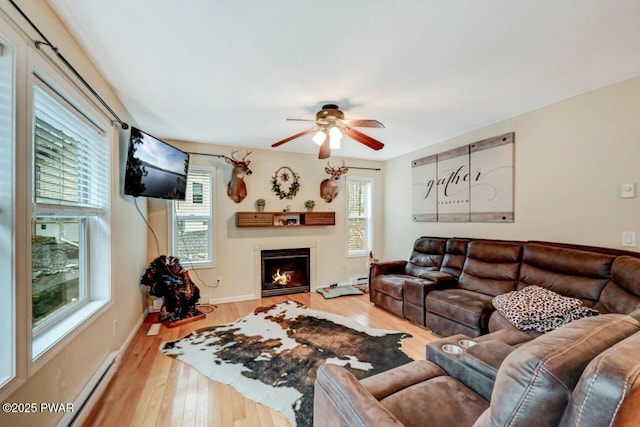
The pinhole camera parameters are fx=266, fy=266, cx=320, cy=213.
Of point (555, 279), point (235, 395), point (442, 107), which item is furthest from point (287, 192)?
point (555, 279)

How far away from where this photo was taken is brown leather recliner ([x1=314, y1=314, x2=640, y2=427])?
62 cm

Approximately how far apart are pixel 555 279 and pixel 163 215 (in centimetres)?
475

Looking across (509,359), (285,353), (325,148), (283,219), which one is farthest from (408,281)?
(509,359)

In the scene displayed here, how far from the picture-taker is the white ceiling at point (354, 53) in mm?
1497

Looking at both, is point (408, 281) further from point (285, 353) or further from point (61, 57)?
point (61, 57)

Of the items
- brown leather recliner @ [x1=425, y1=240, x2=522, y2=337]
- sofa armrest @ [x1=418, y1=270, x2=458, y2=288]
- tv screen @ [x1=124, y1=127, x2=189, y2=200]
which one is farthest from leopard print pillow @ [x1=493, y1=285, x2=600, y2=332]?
tv screen @ [x1=124, y1=127, x2=189, y2=200]

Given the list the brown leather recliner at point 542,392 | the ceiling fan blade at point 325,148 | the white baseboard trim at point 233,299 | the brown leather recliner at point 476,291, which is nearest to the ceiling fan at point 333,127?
the ceiling fan blade at point 325,148

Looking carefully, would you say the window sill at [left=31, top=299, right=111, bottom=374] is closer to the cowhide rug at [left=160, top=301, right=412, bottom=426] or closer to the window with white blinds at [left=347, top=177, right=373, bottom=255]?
the cowhide rug at [left=160, top=301, right=412, bottom=426]

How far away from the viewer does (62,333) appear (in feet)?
5.22

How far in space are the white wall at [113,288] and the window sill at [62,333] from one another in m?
0.04

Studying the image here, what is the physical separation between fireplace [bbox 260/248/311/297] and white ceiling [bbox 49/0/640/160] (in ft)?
7.85

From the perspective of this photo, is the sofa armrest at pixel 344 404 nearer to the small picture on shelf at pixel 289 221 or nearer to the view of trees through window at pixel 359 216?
the small picture on shelf at pixel 289 221

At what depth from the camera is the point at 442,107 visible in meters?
2.82

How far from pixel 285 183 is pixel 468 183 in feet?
9.17
